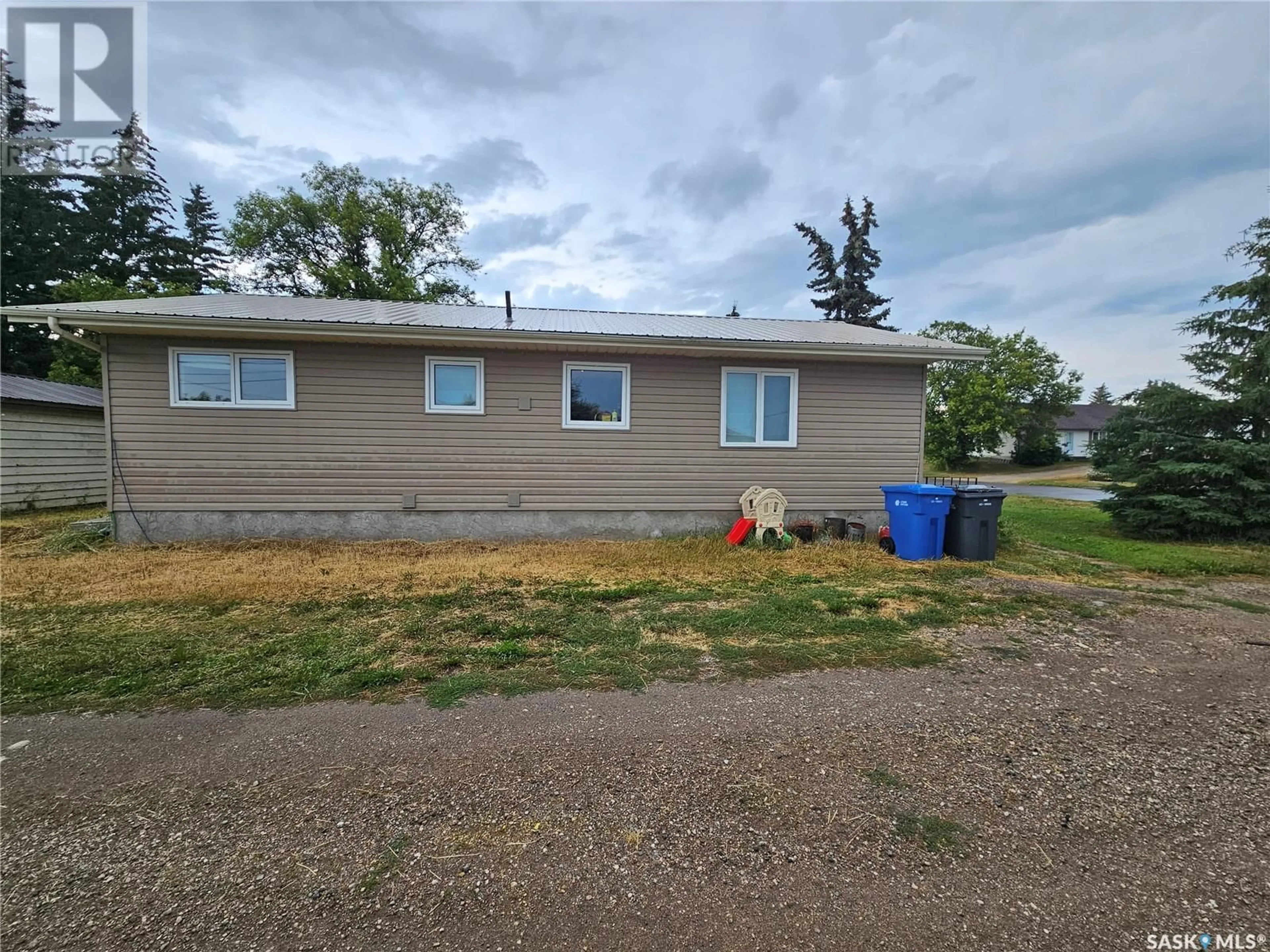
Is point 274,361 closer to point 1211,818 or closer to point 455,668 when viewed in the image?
point 455,668

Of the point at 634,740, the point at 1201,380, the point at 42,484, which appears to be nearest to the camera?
the point at 634,740

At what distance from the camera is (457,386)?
7816mm

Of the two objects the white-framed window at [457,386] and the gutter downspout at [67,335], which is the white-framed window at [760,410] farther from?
the gutter downspout at [67,335]

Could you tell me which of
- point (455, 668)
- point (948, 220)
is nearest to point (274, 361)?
point (455, 668)

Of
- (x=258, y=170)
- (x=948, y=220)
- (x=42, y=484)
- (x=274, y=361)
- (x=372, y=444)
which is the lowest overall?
(x=42, y=484)

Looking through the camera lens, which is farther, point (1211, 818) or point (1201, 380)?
point (1201, 380)

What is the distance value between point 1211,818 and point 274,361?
9852 mm

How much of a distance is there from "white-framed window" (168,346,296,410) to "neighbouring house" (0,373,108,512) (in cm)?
455

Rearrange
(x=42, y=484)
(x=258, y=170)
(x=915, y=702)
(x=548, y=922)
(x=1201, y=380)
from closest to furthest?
1. (x=548, y=922)
2. (x=915, y=702)
3. (x=1201, y=380)
4. (x=42, y=484)
5. (x=258, y=170)

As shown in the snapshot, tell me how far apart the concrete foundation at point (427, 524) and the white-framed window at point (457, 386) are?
162cm

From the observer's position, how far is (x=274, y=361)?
7.42 metres

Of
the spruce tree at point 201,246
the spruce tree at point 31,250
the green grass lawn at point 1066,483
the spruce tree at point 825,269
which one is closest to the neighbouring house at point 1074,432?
the green grass lawn at point 1066,483

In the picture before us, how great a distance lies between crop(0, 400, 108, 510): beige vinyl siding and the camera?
984 cm

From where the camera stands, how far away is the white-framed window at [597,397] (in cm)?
799
